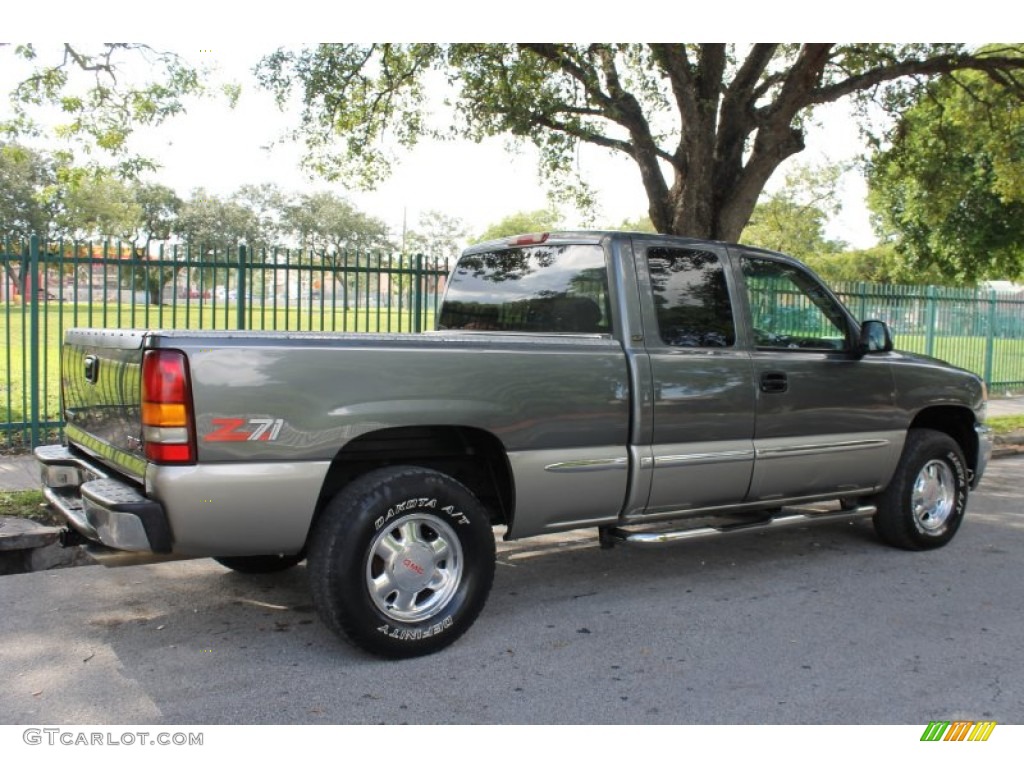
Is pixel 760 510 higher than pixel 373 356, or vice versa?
pixel 373 356

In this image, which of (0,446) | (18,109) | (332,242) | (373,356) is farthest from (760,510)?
(332,242)

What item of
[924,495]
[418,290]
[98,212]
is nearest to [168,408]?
[924,495]

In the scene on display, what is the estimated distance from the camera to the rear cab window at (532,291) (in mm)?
4859

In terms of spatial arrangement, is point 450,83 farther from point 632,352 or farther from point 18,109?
point 632,352

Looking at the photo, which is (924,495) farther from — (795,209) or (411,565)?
(795,209)

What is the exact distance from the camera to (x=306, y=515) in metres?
3.79

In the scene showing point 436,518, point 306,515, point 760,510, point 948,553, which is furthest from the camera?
point 948,553

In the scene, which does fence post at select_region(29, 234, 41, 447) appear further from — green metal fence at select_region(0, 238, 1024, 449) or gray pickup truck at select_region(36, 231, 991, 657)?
gray pickup truck at select_region(36, 231, 991, 657)

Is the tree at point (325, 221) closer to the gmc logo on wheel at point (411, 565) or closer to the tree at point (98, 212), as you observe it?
the tree at point (98, 212)

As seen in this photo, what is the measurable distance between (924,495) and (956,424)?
69 cm

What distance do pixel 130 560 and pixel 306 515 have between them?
725 mm

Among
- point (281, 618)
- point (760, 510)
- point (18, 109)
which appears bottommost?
point (281, 618)

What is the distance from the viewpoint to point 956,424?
6418 mm
